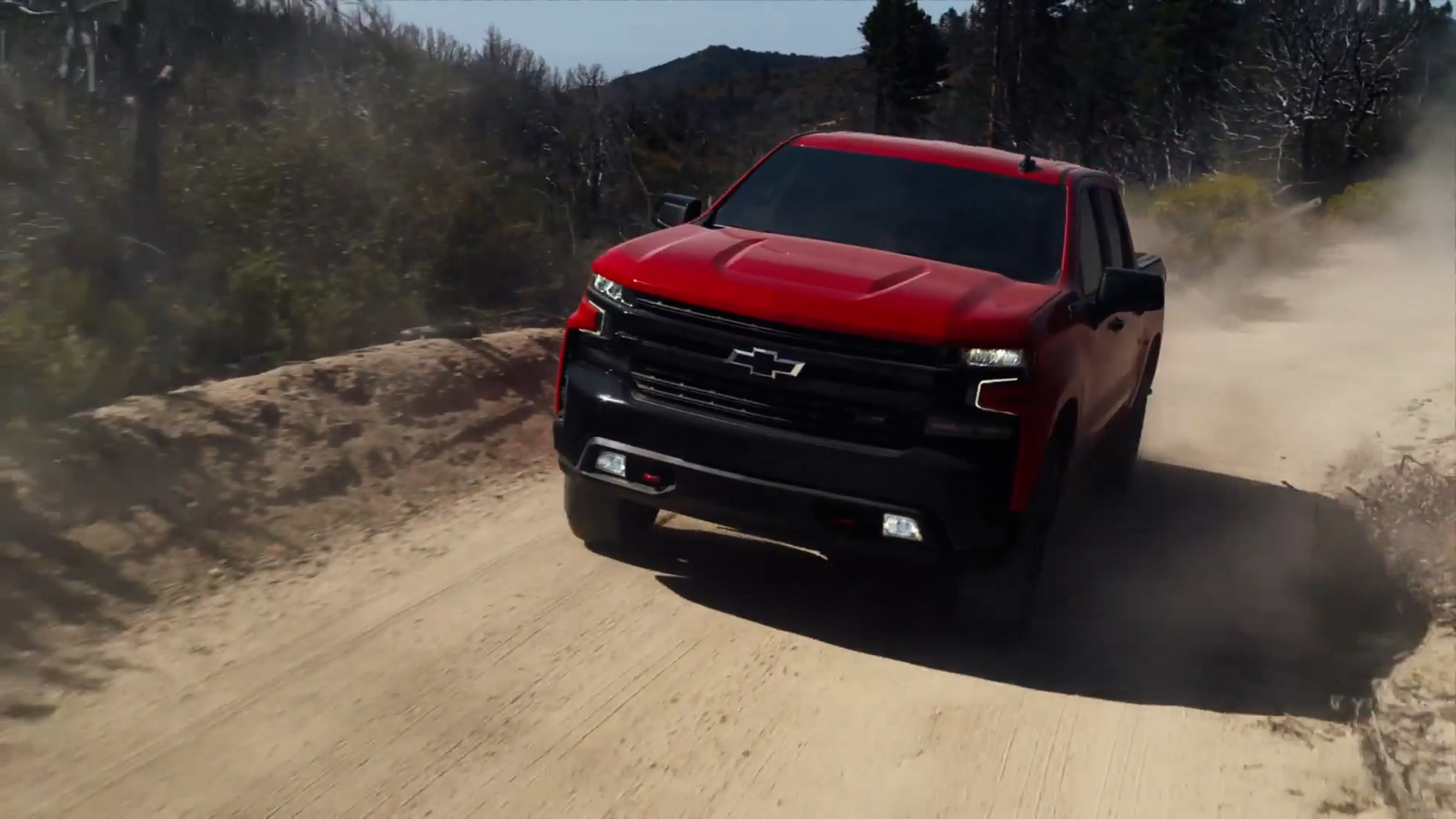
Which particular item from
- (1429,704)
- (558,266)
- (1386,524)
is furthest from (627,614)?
(558,266)

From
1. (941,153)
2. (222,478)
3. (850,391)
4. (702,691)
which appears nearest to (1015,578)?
(850,391)

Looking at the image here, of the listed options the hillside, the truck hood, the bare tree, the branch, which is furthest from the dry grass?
the hillside

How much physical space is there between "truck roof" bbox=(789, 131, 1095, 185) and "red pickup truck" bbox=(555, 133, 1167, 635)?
57 cm

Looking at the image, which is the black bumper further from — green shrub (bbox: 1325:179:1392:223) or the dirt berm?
green shrub (bbox: 1325:179:1392:223)

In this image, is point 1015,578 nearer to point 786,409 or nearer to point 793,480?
point 793,480

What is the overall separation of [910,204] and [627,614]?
2.23 metres

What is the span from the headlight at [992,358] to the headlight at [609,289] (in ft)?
4.35

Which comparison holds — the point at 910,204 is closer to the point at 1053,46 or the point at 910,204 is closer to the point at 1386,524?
the point at 1386,524

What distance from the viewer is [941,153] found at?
22.4ft

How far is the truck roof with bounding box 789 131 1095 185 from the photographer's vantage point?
673 cm

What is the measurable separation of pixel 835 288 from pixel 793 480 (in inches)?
29.0

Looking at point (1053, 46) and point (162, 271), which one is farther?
point (1053, 46)

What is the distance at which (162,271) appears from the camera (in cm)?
934

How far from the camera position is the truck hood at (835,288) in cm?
514
